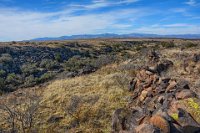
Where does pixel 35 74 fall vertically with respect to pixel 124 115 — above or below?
below

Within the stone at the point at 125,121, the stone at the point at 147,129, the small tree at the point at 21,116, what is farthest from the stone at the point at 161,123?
the small tree at the point at 21,116

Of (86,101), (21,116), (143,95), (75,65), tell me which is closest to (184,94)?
(143,95)

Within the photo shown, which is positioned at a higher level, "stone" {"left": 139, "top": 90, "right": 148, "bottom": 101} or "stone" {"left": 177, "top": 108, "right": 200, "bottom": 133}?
"stone" {"left": 177, "top": 108, "right": 200, "bottom": 133}

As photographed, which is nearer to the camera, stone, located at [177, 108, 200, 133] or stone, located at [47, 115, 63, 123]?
stone, located at [177, 108, 200, 133]

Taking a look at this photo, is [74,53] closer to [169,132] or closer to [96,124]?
[96,124]

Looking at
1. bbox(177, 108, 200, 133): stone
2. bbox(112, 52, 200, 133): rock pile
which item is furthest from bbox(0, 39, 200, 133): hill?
bbox(177, 108, 200, 133): stone

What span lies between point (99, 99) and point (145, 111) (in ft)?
21.8

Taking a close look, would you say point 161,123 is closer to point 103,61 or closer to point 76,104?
point 76,104

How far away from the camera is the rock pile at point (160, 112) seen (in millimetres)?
7215

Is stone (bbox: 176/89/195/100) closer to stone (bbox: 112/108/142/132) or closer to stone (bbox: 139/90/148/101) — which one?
stone (bbox: 112/108/142/132)

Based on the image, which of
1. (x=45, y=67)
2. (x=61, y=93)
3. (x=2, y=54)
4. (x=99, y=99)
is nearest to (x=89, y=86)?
(x=61, y=93)

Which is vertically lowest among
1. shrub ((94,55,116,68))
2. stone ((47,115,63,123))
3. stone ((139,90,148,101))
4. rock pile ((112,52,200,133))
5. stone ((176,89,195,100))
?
stone ((47,115,63,123))

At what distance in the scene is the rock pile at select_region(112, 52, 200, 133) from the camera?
7.21 metres

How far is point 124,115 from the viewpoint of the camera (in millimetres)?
10281
